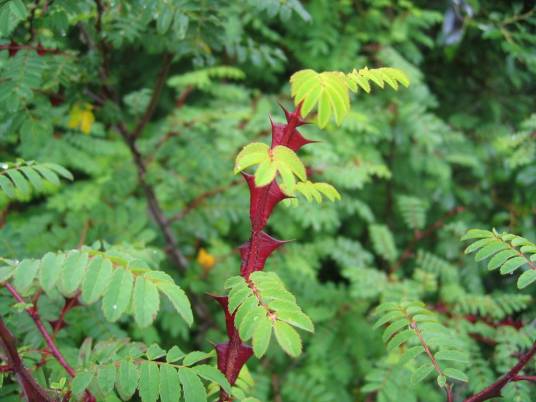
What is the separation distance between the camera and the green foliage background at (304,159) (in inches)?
49.0

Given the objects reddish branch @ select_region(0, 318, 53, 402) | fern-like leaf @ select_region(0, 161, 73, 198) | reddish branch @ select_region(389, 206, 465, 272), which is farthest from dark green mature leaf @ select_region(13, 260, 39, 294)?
reddish branch @ select_region(389, 206, 465, 272)

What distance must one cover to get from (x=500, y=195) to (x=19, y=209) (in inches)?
87.2

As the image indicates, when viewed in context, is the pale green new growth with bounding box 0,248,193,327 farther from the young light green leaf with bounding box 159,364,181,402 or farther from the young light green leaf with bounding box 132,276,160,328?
the young light green leaf with bounding box 159,364,181,402

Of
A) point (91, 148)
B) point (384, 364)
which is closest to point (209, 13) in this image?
point (91, 148)

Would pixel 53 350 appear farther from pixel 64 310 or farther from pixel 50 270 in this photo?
pixel 50 270

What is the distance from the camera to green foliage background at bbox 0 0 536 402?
4.08 ft

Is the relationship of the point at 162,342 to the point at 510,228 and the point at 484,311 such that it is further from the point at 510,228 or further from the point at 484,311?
the point at 510,228

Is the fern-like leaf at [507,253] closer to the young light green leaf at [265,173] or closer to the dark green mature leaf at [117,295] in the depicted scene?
the young light green leaf at [265,173]

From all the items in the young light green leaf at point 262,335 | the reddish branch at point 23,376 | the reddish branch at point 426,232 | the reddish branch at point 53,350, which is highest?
the young light green leaf at point 262,335

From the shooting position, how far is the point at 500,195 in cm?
238

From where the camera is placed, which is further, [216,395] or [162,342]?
[162,342]

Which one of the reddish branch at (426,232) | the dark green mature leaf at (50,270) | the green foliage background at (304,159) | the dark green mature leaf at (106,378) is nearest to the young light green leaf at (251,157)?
the dark green mature leaf at (50,270)

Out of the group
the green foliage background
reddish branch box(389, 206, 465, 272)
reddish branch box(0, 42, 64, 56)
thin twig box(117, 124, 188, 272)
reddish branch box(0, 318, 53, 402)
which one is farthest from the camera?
reddish branch box(389, 206, 465, 272)

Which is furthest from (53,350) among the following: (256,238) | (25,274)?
(256,238)
